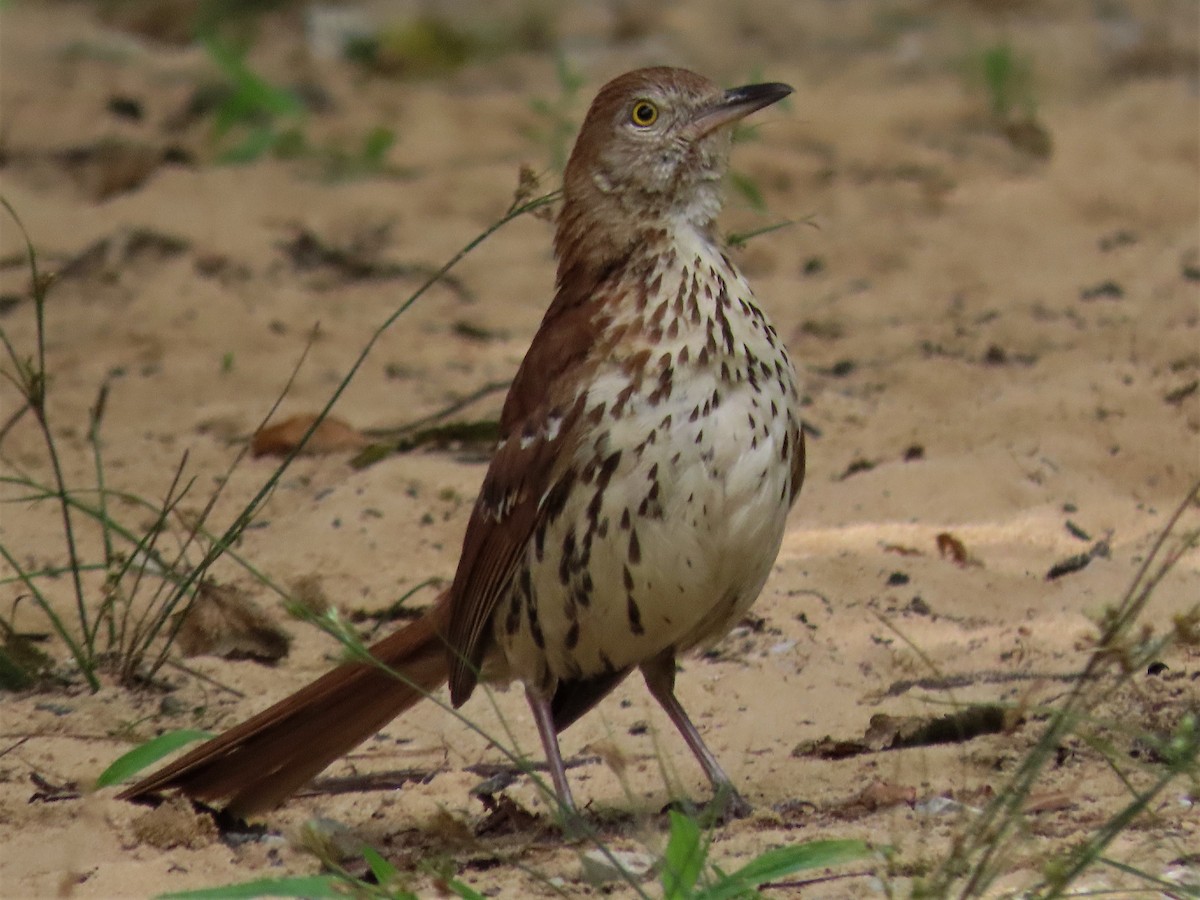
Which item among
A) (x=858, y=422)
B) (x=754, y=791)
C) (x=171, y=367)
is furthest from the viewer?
(x=171, y=367)

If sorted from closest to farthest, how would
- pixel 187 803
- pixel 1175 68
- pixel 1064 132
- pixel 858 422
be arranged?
pixel 187 803 < pixel 858 422 < pixel 1064 132 < pixel 1175 68

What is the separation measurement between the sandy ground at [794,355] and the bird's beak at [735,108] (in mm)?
282

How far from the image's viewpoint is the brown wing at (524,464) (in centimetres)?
318

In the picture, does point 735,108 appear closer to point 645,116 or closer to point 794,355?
point 645,116

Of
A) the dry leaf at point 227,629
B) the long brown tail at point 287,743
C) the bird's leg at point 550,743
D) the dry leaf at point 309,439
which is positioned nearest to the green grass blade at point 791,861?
the bird's leg at point 550,743

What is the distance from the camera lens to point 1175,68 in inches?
327

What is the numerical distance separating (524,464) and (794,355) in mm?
2471

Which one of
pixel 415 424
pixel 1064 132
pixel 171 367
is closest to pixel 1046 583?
pixel 415 424

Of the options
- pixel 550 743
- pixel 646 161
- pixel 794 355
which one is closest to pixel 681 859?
pixel 550 743

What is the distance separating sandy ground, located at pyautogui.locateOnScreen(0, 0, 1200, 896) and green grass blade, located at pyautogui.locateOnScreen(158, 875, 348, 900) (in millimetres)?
198

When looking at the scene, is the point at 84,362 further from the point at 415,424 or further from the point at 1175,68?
the point at 1175,68

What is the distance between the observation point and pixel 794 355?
5.59m

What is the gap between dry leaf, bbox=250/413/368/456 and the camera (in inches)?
193

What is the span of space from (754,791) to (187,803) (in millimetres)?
939
